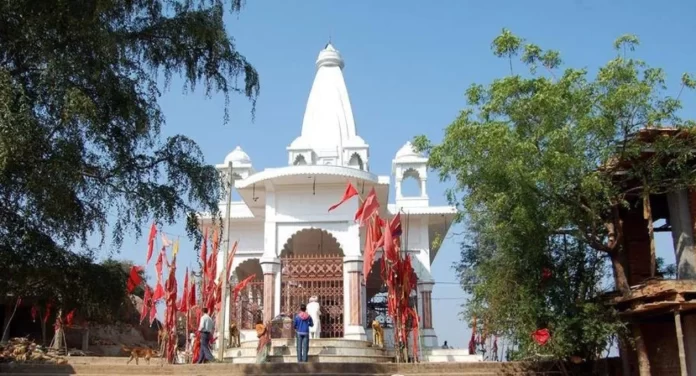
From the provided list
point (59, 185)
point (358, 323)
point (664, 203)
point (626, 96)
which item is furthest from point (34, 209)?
point (664, 203)

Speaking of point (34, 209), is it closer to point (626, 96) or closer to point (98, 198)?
point (98, 198)

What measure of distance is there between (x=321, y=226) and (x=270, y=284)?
2270mm

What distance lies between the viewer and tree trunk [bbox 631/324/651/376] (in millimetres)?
13127

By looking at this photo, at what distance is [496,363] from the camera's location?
14227 mm

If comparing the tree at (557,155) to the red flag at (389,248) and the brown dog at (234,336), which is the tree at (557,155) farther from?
the brown dog at (234,336)

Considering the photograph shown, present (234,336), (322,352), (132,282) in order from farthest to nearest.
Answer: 1. (234,336)
2. (322,352)
3. (132,282)

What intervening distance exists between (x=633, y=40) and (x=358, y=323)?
34.1 feet

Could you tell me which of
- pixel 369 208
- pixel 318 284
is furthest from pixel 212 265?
pixel 369 208

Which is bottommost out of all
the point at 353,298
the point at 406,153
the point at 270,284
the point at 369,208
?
the point at 353,298

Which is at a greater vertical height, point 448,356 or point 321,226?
point 321,226

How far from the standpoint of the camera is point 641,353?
1348cm

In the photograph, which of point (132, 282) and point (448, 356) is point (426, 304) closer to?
point (448, 356)

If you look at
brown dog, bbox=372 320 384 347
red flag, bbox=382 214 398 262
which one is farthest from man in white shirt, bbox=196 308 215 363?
brown dog, bbox=372 320 384 347

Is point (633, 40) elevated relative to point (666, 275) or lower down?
elevated
